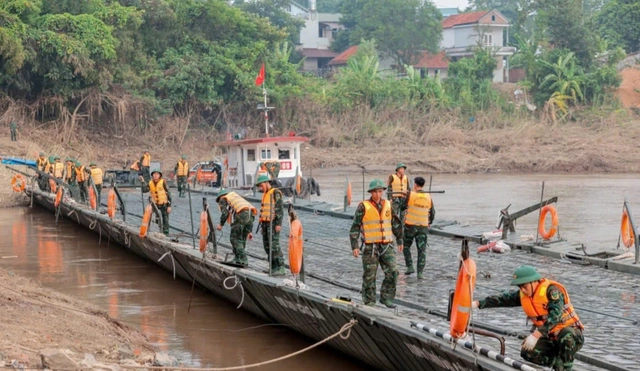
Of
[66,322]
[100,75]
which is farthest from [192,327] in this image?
[100,75]

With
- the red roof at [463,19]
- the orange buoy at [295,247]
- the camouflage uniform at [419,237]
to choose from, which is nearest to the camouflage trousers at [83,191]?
the camouflage uniform at [419,237]

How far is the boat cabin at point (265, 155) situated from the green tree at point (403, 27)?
40.1 metres

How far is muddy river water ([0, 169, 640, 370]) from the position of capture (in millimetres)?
12586

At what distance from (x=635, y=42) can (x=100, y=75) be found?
40.0 metres

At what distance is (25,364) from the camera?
28.7ft

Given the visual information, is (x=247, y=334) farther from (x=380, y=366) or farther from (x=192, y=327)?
(x=380, y=366)

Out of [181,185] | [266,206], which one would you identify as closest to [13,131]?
[181,185]

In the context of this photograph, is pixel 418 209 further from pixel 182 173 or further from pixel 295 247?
pixel 182 173

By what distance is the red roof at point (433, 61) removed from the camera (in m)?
73.8

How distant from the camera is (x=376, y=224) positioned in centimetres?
1123

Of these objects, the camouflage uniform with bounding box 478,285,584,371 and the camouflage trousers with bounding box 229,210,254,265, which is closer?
the camouflage uniform with bounding box 478,285,584,371

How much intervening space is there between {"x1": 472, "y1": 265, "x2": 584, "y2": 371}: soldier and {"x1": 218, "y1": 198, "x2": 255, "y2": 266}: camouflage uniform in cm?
694

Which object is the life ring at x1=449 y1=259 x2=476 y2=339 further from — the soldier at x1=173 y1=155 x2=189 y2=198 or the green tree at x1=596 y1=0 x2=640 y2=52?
the green tree at x1=596 y1=0 x2=640 y2=52

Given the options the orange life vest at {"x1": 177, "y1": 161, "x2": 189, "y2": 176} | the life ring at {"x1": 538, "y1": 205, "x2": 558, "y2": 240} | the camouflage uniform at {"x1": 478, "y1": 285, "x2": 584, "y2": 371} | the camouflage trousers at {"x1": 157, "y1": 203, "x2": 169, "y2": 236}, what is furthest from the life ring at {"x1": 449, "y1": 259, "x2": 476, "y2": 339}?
the orange life vest at {"x1": 177, "y1": 161, "x2": 189, "y2": 176}
